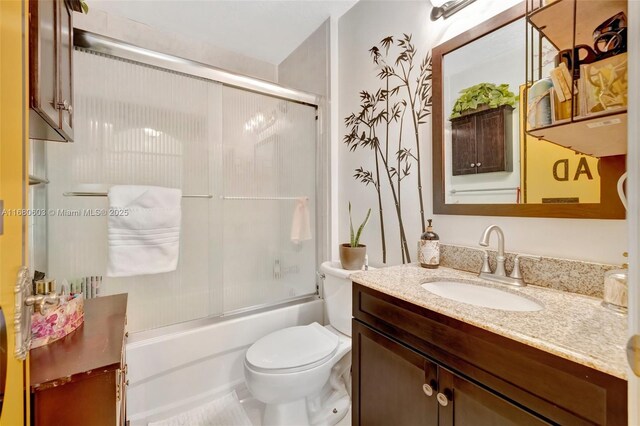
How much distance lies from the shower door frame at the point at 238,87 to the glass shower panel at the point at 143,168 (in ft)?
0.14

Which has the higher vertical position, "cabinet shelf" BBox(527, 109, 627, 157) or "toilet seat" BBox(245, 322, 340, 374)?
"cabinet shelf" BBox(527, 109, 627, 157)

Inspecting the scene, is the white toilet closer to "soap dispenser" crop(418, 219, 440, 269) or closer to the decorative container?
the decorative container

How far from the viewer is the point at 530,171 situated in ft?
3.36

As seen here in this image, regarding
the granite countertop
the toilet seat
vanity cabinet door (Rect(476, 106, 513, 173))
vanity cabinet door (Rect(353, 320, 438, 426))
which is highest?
vanity cabinet door (Rect(476, 106, 513, 173))

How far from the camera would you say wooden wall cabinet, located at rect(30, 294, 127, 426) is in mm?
632

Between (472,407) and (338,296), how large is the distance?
0.92 meters

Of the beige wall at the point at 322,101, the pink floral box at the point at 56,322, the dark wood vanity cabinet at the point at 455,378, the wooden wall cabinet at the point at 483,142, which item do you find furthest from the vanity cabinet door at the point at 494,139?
the pink floral box at the point at 56,322

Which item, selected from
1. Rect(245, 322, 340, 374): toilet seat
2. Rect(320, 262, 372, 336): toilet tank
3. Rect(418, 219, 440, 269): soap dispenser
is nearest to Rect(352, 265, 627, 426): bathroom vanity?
Rect(418, 219, 440, 269): soap dispenser

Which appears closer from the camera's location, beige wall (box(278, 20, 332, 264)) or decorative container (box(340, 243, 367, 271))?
decorative container (box(340, 243, 367, 271))

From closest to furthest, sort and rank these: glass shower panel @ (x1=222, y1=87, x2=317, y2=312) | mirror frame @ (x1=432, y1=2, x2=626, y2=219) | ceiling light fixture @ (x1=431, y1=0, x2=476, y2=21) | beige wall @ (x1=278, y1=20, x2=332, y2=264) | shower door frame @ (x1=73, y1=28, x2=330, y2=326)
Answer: mirror frame @ (x1=432, y1=2, x2=626, y2=219) < ceiling light fixture @ (x1=431, y1=0, x2=476, y2=21) < shower door frame @ (x1=73, y1=28, x2=330, y2=326) < glass shower panel @ (x1=222, y1=87, x2=317, y2=312) < beige wall @ (x1=278, y1=20, x2=332, y2=264)

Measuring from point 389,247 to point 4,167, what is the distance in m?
1.52

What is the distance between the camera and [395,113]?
1569mm

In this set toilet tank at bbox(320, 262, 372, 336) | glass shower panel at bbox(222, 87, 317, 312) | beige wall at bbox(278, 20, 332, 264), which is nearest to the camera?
toilet tank at bbox(320, 262, 372, 336)

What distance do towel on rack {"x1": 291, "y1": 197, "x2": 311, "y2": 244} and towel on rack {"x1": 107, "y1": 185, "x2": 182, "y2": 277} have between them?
2.60 ft
